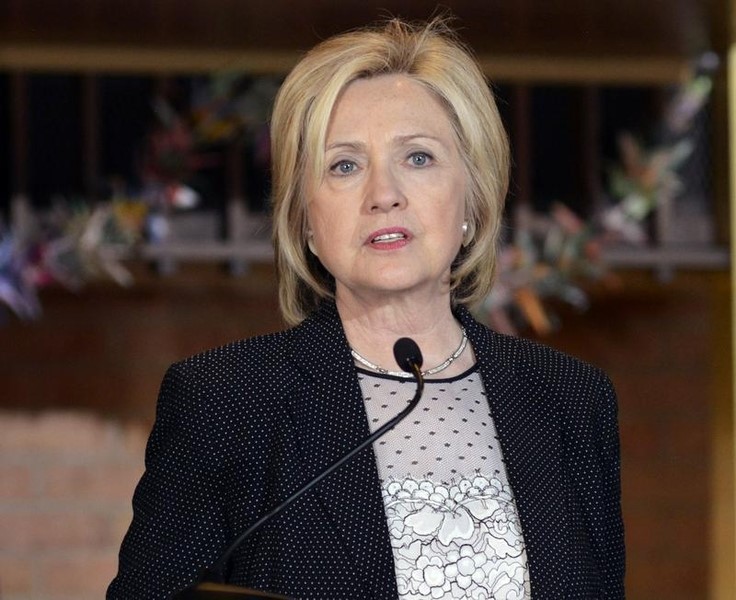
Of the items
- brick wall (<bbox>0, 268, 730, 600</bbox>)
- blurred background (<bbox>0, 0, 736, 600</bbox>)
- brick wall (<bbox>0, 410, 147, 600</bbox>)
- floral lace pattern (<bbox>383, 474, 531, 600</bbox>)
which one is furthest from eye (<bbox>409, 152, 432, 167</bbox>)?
brick wall (<bbox>0, 410, 147, 600</bbox>)

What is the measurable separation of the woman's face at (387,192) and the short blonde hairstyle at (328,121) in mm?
22

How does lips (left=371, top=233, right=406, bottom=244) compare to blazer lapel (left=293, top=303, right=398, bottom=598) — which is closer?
blazer lapel (left=293, top=303, right=398, bottom=598)

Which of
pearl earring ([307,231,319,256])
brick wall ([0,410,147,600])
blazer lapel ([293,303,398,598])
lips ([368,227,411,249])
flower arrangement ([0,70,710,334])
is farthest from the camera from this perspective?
brick wall ([0,410,147,600])

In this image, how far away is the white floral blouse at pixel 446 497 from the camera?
1.89m

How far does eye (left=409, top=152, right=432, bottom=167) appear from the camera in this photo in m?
2.04

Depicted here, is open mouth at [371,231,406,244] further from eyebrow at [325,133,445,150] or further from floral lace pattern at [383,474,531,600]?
floral lace pattern at [383,474,531,600]

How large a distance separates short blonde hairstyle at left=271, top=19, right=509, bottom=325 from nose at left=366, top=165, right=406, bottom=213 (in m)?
0.08

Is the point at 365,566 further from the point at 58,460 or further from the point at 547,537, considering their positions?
the point at 58,460

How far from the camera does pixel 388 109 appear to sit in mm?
2037

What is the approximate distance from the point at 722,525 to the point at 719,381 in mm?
371

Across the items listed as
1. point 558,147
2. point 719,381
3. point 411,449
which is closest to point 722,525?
point 719,381

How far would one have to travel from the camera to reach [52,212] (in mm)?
3547

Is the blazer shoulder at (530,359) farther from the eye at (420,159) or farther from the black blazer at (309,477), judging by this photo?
the eye at (420,159)

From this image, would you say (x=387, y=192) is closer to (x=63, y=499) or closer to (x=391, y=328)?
(x=391, y=328)
